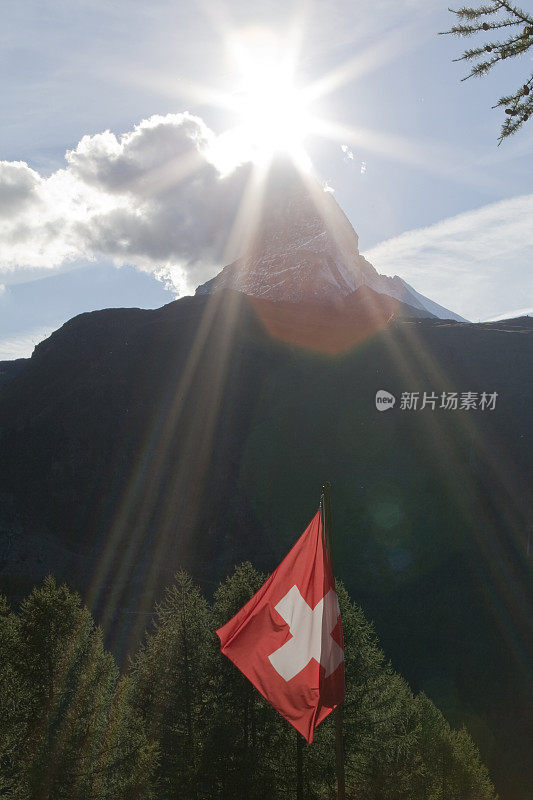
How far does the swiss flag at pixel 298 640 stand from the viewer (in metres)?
9.97

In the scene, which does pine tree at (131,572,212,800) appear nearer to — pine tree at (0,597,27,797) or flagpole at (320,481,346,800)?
pine tree at (0,597,27,797)

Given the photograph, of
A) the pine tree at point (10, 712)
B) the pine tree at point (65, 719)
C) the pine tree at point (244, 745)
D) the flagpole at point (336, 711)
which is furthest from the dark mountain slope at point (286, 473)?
the flagpole at point (336, 711)

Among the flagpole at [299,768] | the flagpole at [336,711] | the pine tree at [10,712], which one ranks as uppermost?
the flagpole at [336,711]

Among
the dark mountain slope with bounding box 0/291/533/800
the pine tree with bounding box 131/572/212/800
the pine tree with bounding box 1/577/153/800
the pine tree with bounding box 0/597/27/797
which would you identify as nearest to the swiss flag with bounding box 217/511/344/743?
the pine tree with bounding box 1/577/153/800

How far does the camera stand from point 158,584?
89062 mm

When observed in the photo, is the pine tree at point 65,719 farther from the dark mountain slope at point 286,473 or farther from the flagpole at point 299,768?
the dark mountain slope at point 286,473

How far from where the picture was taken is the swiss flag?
997 cm

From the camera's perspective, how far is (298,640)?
34.1ft

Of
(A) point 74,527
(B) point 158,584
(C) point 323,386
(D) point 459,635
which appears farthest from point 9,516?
(D) point 459,635

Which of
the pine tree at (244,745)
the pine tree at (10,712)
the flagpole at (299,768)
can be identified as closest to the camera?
the pine tree at (10,712)

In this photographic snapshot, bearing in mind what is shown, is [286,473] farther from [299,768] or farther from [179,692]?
[299,768]

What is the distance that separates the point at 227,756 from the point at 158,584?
239 ft

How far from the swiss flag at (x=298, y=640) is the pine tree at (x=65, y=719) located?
490 inches

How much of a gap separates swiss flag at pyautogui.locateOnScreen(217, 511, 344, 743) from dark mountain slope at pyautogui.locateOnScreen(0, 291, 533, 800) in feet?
214
